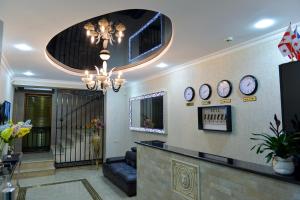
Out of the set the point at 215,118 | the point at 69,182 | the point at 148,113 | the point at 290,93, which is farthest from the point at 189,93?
the point at 69,182

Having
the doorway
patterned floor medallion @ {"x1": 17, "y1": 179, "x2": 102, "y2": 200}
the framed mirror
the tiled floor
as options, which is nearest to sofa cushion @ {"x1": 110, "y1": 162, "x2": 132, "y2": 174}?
the tiled floor

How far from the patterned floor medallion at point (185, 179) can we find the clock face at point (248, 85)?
1537 mm

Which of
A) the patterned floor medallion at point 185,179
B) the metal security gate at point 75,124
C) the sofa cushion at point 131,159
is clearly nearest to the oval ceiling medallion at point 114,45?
the metal security gate at point 75,124

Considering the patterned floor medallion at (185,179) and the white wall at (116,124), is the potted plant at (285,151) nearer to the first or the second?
the patterned floor medallion at (185,179)

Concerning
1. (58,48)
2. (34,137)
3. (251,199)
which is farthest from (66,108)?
(251,199)

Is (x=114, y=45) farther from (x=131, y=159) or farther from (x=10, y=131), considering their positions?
(x=10, y=131)

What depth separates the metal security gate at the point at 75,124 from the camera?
704 centimetres

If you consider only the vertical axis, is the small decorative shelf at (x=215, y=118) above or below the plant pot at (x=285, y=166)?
above

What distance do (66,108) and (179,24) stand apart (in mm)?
6519

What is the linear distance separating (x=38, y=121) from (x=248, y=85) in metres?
7.90

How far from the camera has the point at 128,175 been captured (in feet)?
14.2

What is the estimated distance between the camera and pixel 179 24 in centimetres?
258

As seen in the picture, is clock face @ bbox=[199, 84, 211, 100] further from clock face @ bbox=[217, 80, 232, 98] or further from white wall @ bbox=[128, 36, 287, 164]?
clock face @ bbox=[217, 80, 232, 98]

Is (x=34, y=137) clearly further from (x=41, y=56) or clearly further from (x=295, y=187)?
(x=295, y=187)
